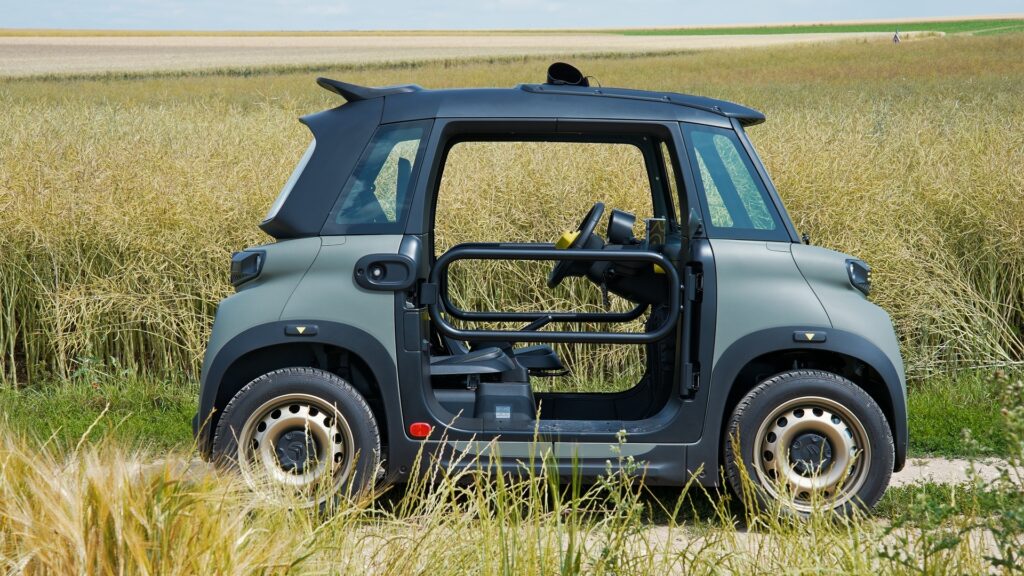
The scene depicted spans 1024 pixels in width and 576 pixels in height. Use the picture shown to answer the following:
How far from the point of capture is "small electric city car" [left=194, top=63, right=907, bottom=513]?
4238 mm

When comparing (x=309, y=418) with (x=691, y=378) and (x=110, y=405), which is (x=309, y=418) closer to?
(x=691, y=378)

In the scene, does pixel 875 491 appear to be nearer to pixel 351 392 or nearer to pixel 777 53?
pixel 351 392

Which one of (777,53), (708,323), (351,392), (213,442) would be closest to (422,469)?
(351,392)

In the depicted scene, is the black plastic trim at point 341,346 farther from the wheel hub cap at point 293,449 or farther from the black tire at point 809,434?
the black tire at point 809,434

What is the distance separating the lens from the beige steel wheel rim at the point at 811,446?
167 inches

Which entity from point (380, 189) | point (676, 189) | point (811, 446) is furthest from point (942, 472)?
point (380, 189)

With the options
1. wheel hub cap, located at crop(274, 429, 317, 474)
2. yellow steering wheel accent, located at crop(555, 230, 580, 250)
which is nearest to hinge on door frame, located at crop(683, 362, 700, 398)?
yellow steering wheel accent, located at crop(555, 230, 580, 250)

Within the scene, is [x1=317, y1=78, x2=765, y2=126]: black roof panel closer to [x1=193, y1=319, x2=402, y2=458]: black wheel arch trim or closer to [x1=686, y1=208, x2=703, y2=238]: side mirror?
[x1=686, y1=208, x2=703, y2=238]: side mirror

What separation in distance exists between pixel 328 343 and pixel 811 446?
6.54 ft

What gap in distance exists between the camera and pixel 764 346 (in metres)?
4.23

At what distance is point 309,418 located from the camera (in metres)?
4.27

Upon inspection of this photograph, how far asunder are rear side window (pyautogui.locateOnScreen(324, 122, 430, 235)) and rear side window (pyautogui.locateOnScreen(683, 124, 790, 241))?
3.71 ft

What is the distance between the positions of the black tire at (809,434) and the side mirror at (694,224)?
66 centimetres

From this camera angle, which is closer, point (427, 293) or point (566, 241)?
point (427, 293)
